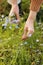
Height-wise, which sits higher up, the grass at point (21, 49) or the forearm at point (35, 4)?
the forearm at point (35, 4)

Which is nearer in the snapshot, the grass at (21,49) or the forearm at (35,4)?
the forearm at (35,4)

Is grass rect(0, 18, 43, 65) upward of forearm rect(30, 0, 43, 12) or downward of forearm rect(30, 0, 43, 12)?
downward

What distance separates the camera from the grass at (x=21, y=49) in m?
2.37

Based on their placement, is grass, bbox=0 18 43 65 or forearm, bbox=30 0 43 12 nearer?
forearm, bbox=30 0 43 12

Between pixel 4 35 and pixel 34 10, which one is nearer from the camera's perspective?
pixel 34 10

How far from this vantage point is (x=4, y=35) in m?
2.79

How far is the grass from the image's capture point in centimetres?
237

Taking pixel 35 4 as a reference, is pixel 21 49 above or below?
below

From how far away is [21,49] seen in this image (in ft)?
7.75

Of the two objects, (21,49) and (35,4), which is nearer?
(35,4)

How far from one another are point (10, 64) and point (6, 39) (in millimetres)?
342

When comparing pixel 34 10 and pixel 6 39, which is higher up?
pixel 34 10

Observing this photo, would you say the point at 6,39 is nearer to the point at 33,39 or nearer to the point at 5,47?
the point at 5,47

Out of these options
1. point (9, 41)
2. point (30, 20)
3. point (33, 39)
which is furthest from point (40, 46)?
point (30, 20)
